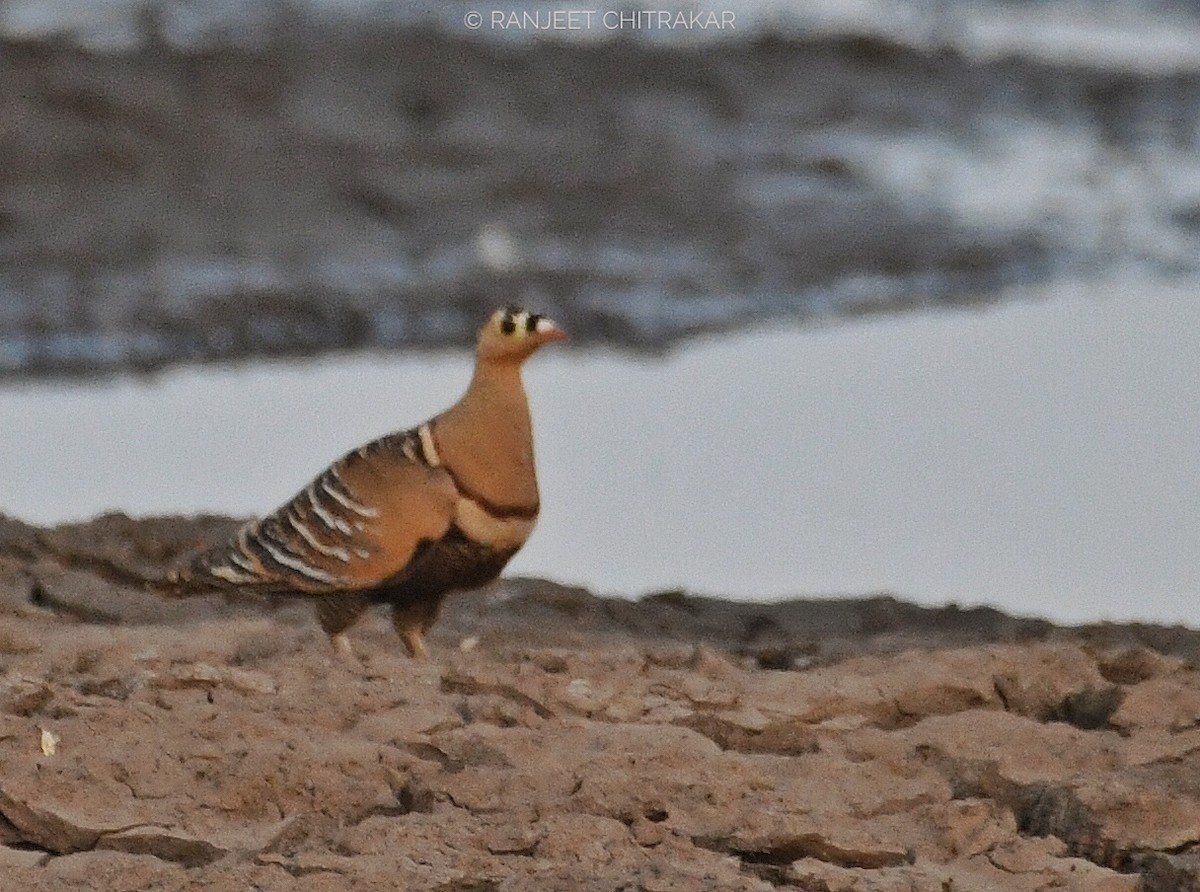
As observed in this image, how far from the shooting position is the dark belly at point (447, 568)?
17.0 ft

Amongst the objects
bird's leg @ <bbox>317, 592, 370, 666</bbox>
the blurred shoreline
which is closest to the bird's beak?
bird's leg @ <bbox>317, 592, 370, 666</bbox>

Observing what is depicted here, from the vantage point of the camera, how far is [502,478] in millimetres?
5211

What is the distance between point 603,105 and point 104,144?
114 inches

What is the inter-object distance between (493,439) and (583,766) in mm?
1078

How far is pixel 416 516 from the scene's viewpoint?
5.17m

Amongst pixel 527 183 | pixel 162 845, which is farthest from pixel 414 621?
pixel 527 183

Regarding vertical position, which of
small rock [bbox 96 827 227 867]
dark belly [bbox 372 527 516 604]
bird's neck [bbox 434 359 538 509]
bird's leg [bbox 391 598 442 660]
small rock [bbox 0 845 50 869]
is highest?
bird's neck [bbox 434 359 538 509]

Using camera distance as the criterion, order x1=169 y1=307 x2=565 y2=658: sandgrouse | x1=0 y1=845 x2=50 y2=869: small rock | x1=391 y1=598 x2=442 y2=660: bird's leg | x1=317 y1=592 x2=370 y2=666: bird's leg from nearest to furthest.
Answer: x1=0 y1=845 x2=50 y2=869: small rock
x1=169 y1=307 x2=565 y2=658: sandgrouse
x1=317 y1=592 x2=370 y2=666: bird's leg
x1=391 y1=598 x2=442 y2=660: bird's leg

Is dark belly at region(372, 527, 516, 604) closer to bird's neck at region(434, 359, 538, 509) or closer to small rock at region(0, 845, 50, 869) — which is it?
bird's neck at region(434, 359, 538, 509)

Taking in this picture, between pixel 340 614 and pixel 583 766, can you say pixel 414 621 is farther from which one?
pixel 583 766

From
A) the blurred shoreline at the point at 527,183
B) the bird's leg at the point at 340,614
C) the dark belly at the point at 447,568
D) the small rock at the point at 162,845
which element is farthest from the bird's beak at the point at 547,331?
the blurred shoreline at the point at 527,183

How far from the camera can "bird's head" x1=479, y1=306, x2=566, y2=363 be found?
5.38 metres

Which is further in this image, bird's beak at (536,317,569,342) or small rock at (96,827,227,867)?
bird's beak at (536,317,569,342)

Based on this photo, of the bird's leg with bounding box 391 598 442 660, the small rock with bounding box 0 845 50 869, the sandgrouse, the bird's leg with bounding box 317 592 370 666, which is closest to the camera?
the small rock with bounding box 0 845 50 869
